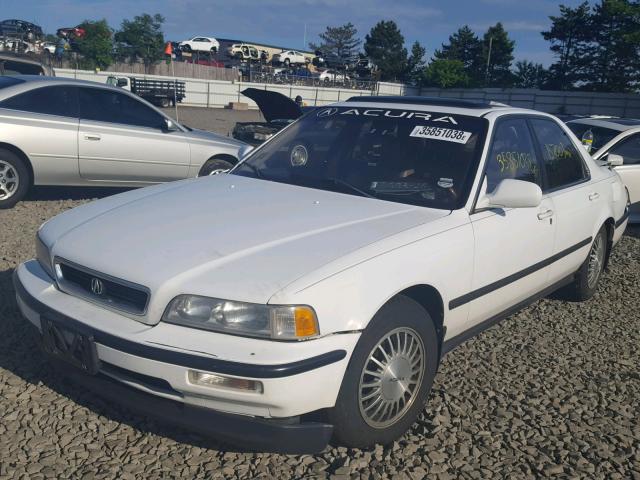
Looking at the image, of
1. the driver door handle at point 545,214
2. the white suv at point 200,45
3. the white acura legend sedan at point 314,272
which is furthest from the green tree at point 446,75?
the white acura legend sedan at point 314,272

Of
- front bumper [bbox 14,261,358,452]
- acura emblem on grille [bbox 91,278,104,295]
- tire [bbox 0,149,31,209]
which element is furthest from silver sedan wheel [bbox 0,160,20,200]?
front bumper [bbox 14,261,358,452]

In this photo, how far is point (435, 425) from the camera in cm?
307

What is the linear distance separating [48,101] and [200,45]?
51858 mm

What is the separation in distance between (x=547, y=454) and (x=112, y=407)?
210cm

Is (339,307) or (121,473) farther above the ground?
(339,307)

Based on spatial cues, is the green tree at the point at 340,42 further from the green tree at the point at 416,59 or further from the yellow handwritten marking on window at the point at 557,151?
the yellow handwritten marking on window at the point at 557,151

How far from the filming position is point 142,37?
54375 mm

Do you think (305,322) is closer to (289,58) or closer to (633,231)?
(633,231)

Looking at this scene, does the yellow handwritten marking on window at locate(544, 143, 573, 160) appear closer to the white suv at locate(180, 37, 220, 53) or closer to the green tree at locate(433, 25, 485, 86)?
the white suv at locate(180, 37, 220, 53)

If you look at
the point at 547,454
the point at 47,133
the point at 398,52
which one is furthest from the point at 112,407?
the point at 398,52

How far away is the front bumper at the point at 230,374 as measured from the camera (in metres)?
2.31

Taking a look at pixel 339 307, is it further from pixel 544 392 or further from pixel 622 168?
pixel 622 168

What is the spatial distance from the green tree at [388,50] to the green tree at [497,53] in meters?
13.2

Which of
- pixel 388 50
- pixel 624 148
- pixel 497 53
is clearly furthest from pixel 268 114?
pixel 388 50
